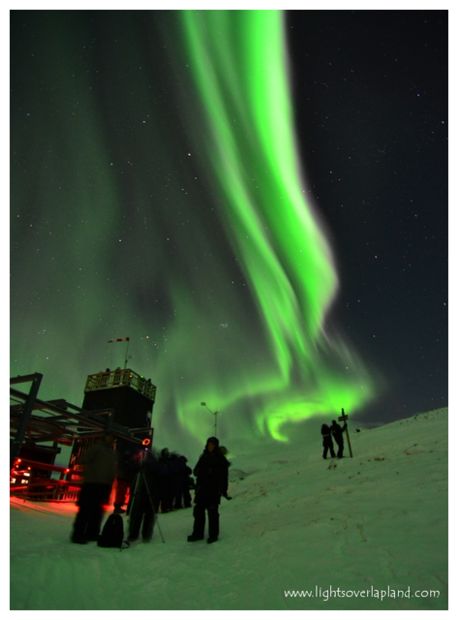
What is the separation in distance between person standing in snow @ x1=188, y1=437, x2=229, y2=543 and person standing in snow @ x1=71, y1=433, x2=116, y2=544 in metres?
1.68

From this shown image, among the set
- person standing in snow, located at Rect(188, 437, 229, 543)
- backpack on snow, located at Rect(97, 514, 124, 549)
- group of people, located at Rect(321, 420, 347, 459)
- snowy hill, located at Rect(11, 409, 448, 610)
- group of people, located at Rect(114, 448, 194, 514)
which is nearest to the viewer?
snowy hill, located at Rect(11, 409, 448, 610)

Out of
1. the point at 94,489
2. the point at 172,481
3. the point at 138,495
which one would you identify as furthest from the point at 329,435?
the point at 94,489

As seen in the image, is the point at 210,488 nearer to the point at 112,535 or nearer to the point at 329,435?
the point at 112,535

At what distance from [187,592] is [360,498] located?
4.26 metres

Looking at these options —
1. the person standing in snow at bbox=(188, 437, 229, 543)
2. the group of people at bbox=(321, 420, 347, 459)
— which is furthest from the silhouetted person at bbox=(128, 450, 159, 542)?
the group of people at bbox=(321, 420, 347, 459)

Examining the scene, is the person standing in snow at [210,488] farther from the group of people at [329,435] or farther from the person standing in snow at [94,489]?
the group of people at [329,435]

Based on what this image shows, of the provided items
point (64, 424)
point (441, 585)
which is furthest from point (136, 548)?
point (64, 424)

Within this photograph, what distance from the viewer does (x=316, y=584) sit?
155 inches

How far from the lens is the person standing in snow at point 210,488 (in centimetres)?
636

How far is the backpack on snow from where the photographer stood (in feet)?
19.9

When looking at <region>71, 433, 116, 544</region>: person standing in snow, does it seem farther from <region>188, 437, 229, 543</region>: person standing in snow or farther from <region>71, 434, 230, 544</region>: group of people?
<region>188, 437, 229, 543</region>: person standing in snow

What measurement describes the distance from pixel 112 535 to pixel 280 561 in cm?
305

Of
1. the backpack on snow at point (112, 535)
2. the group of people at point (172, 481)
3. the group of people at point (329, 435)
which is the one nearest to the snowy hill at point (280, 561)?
the backpack on snow at point (112, 535)

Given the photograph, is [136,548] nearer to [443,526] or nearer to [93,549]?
[93,549]
